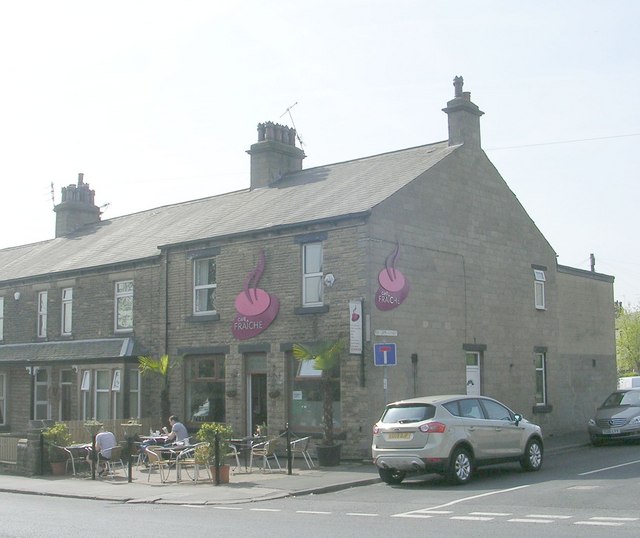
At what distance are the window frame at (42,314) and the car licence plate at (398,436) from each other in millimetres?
17758

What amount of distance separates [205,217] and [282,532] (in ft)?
58.6

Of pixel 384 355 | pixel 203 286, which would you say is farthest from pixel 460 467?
pixel 203 286

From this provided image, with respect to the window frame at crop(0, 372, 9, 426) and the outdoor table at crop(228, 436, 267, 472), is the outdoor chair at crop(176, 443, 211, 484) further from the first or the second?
the window frame at crop(0, 372, 9, 426)

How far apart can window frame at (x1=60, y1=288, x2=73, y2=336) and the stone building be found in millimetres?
69

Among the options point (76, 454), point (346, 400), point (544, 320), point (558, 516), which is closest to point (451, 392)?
point (346, 400)

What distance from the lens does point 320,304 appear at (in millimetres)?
21750

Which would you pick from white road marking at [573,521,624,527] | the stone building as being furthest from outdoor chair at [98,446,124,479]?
white road marking at [573,521,624,527]

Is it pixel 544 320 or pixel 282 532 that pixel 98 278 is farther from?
pixel 282 532

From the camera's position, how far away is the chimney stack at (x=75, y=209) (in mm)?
35812

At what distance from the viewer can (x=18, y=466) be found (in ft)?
68.2

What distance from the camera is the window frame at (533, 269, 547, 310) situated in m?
27.4

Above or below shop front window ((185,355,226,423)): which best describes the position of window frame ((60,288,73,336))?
above

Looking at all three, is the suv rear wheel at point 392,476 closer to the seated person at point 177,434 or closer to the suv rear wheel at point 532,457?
the suv rear wheel at point 532,457

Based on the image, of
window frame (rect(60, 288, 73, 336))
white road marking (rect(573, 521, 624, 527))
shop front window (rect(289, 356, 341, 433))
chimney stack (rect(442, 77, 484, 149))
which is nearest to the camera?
white road marking (rect(573, 521, 624, 527))
